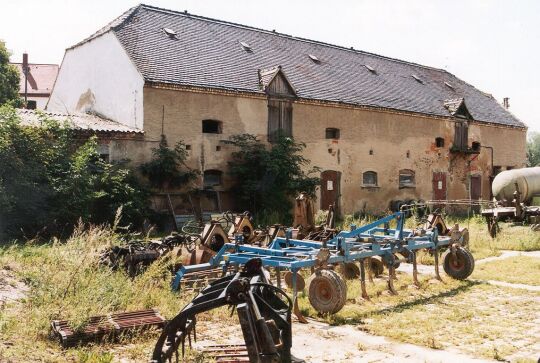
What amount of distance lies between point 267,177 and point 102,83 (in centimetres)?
693

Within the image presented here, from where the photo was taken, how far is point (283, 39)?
24.5 m

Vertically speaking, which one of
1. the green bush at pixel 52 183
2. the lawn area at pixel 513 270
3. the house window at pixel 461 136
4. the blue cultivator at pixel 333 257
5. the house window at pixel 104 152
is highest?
the house window at pixel 461 136

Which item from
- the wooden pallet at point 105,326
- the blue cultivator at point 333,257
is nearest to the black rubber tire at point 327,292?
the blue cultivator at point 333,257

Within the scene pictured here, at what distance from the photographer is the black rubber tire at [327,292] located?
708 cm

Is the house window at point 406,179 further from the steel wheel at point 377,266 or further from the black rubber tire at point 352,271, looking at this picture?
the black rubber tire at point 352,271

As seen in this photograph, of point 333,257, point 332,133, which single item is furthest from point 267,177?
point 333,257

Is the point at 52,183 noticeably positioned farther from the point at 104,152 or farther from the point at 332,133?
the point at 332,133

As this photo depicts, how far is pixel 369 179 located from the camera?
2297 centimetres

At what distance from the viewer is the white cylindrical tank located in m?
18.4

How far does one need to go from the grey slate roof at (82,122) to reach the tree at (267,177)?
12.0 ft

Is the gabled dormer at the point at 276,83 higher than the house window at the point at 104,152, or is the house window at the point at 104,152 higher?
the gabled dormer at the point at 276,83

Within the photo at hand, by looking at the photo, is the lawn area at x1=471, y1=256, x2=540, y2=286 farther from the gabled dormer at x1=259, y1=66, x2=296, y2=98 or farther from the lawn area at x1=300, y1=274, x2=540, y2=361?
the gabled dormer at x1=259, y1=66, x2=296, y2=98

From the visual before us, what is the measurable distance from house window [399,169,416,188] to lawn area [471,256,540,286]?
11.5m

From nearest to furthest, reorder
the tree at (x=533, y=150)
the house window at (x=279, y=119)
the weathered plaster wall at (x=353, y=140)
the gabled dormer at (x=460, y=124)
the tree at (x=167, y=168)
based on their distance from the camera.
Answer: the tree at (x=167, y=168), the weathered plaster wall at (x=353, y=140), the house window at (x=279, y=119), the gabled dormer at (x=460, y=124), the tree at (x=533, y=150)
